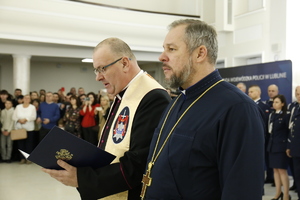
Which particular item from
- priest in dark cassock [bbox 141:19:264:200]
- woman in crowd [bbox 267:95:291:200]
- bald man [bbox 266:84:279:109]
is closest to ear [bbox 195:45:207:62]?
priest in dark cassock [bbox 141:19:264:200]

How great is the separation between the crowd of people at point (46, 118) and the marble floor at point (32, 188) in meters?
1.21

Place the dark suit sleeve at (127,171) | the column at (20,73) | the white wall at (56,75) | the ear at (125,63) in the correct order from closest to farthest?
the dark suit sleeve at (127,171) → the ear at (125,63) → the column at (20,73) → the white wall at (56,75)

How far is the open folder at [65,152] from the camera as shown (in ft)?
6.38

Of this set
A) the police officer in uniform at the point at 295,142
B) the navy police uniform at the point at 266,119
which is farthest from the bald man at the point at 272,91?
the police officer in uniform at the point at 295,142

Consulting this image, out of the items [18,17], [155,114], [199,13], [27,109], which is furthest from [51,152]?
[199,13]

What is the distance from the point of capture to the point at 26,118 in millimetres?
9648

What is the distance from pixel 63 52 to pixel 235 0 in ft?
21.0

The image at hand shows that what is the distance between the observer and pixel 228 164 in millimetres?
1503

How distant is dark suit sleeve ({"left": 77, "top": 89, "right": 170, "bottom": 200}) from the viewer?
7.16 ft

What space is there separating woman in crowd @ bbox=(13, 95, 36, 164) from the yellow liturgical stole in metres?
7.63

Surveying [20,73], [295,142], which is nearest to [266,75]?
[295,142]

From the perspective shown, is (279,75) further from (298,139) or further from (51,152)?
(51,152)

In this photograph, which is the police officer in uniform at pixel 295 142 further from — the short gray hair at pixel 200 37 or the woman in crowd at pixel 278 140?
the short gray hair at pixel 200 37

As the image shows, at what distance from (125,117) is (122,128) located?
8cm
